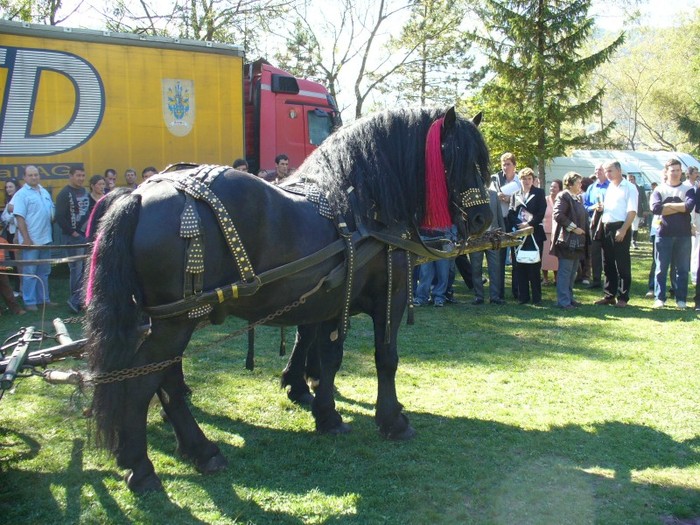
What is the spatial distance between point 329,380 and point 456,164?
168 cm

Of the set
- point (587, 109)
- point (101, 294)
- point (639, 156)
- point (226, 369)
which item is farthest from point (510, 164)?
point (639, 156)

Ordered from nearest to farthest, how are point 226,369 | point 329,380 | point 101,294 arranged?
point 101,294, point 329,380, point 226,369

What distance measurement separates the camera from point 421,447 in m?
4.16

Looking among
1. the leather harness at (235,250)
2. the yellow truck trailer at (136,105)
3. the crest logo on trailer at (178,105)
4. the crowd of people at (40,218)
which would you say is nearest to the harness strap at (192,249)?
the leather harness at (235,250)

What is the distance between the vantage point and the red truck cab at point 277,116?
12.5m

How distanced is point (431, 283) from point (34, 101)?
6.84 meters

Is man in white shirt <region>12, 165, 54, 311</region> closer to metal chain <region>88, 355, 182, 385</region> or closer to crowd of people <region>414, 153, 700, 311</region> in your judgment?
crowd of people <region>414, 153, 700, 311</region>

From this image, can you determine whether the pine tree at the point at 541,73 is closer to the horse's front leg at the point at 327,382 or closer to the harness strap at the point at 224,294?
the horse's front leg at the point at 327,382

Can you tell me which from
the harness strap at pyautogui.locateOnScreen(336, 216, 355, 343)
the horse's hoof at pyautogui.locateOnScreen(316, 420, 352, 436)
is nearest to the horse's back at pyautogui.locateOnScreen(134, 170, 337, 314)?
the harness strap at pyautogui.locateOnScreen(336, 216, 355, 343)

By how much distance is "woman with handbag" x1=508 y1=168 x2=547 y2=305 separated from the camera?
8.84 meters

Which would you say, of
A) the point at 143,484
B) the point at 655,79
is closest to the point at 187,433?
the point at 143,484

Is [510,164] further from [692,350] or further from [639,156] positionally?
[639,156]

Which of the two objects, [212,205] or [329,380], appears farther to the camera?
[329,380]

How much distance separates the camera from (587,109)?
1912 centimetres
